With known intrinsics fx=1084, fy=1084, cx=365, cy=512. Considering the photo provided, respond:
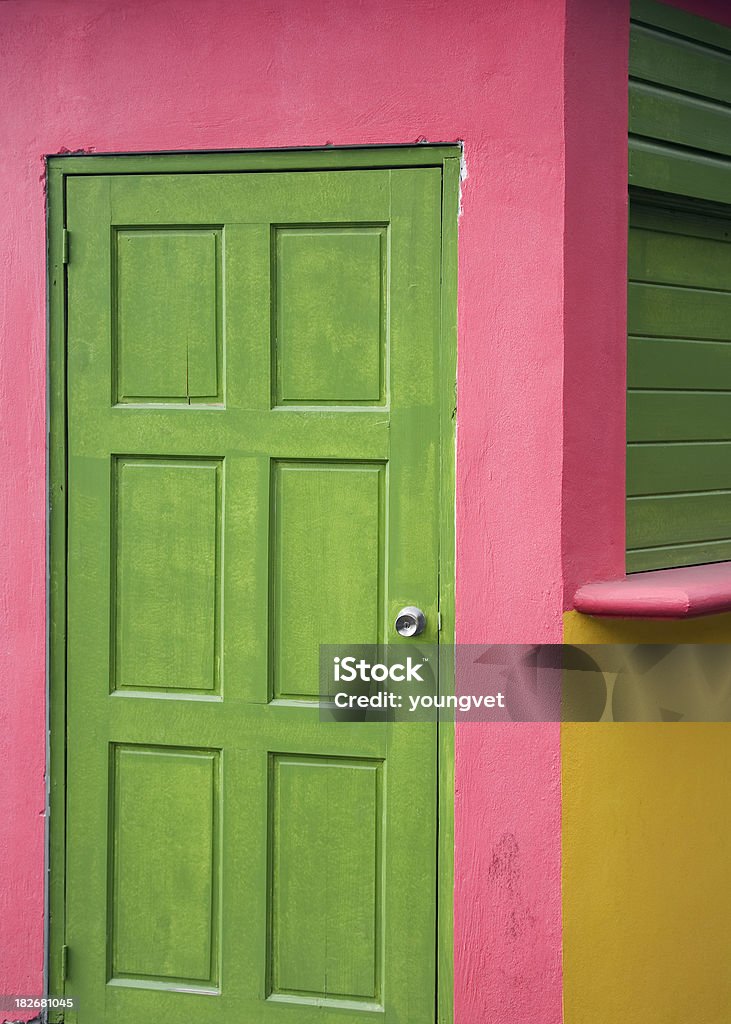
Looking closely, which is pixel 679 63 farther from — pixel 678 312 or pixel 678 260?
pixel 678 312

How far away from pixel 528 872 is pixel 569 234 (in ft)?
5.69

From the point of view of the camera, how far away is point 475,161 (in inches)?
116

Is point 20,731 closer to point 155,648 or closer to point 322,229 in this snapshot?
point 155,648

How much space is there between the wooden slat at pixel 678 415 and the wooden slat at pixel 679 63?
77 centimetres

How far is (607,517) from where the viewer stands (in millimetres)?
3021

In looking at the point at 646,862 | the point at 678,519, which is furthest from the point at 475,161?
the point at 646,862

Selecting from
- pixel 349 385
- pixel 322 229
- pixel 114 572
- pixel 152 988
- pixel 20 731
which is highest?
pixel 322 229

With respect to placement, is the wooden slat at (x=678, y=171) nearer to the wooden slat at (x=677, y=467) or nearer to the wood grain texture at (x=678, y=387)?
the wood grain texture at (x=678, y=387)

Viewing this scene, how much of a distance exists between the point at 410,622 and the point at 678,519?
91cm

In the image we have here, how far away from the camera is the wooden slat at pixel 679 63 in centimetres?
307

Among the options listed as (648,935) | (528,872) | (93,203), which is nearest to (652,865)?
(648,935)

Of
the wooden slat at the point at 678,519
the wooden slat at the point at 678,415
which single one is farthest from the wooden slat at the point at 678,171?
the wooden slat at the point at 678,519

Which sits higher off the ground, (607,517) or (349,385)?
(349,385)

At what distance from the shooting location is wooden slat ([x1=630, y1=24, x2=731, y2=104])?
3.07m
